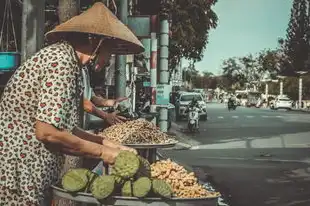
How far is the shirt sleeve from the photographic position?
2730 millimetres

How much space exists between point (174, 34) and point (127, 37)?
73.4 ft

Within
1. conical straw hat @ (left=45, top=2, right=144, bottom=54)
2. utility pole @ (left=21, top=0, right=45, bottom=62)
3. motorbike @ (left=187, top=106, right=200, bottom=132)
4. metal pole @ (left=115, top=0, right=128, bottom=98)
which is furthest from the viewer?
motorbike @ (left=187, top=106, right=200, bottom=132)

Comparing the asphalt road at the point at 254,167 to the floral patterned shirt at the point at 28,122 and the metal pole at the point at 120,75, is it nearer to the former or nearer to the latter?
the metal pole at the point at 120,75

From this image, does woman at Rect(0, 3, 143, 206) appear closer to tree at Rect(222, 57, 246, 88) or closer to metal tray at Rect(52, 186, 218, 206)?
metal tray at Rect(52, 186, 218, 206)

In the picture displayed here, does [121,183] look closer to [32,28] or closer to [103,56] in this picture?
[103,56]

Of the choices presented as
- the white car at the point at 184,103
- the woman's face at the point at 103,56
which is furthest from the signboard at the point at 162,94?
the white car at the point at 184,103

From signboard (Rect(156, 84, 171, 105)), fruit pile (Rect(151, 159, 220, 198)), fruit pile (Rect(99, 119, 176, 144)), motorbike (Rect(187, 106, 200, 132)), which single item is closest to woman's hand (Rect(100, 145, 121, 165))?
fruit pile (Rect(151, 159, 220, 198))

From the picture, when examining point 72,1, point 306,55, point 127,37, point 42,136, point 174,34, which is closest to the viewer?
point 42,136

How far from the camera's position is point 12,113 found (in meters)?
2.86

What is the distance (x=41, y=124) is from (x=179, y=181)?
1035 millimetres

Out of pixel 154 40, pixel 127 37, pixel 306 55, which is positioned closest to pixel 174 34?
pixel 154 40

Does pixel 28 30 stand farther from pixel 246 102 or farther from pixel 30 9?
pixel 246 102

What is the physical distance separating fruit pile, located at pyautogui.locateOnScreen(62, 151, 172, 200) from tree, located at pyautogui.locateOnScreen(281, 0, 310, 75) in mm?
81702

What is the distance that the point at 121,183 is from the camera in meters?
3.03
